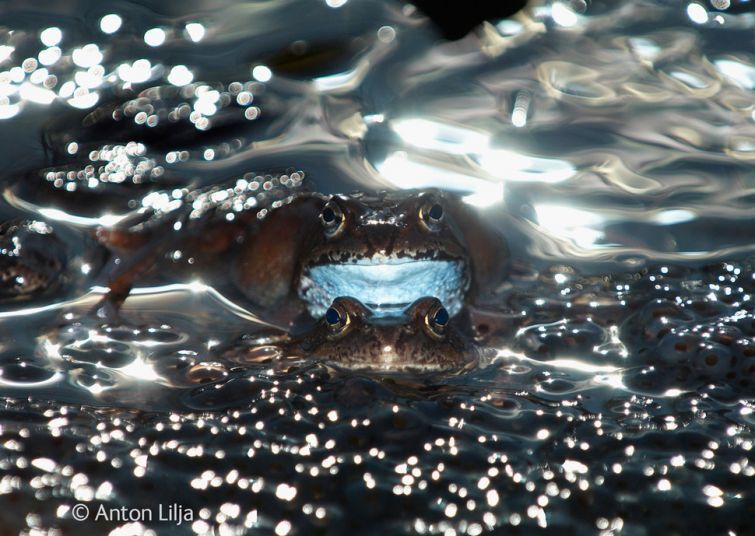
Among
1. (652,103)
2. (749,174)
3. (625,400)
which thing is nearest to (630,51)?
(652,103)

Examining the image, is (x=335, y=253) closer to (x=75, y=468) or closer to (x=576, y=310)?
(x=576, y=310)

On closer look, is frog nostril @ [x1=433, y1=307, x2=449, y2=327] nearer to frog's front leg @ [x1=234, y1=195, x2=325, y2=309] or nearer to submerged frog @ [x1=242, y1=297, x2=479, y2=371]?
submerged frog @ [x1=242, y1=297, x2=479, y2=371]

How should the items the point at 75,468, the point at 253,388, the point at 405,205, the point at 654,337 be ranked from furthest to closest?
the point at 405,205 → the point at 654,337 → the point at 253,388 → the point at 75,468

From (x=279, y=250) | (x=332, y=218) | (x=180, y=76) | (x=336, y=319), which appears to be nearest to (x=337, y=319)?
(x=336, y=319)

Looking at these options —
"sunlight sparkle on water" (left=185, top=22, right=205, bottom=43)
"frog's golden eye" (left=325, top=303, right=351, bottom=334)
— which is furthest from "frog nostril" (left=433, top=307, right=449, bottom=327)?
"sunlight sparkle on water" (left=185, top=22, right=205, bottom=43)

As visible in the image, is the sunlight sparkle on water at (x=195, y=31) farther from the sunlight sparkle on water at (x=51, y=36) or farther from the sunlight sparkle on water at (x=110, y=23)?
the sunlight sparkle on water at (x=51, y=36)
